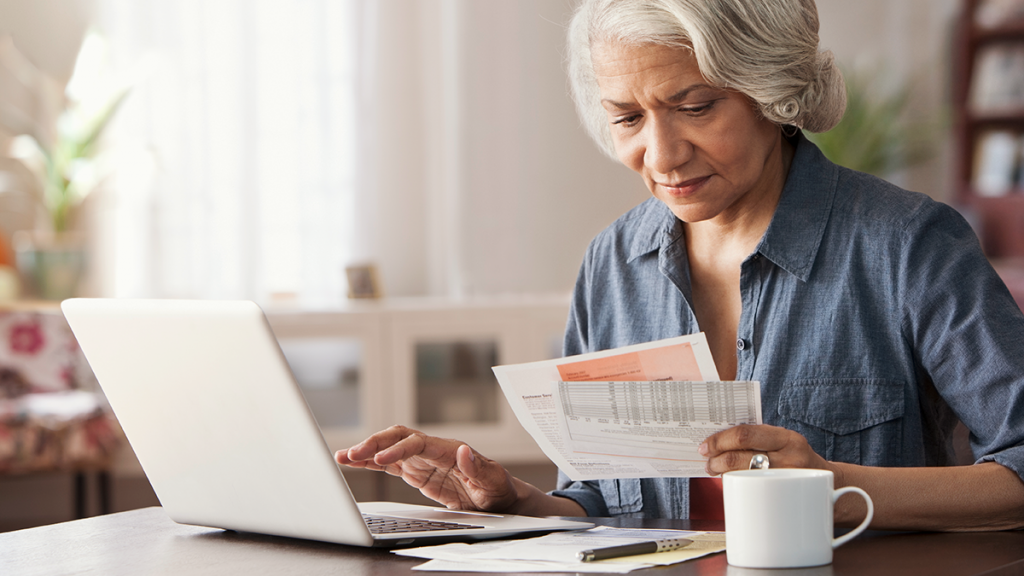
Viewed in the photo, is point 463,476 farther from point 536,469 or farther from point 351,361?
point 536,469

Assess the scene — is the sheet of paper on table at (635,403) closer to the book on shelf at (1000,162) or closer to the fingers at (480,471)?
the fingers at (480,471)

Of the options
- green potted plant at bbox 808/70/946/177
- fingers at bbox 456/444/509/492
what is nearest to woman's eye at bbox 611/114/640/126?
fingers at bbox 456/444/509/492

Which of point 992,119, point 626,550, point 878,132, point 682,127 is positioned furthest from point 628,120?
point 992,119

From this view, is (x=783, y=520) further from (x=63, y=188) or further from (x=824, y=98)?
(x=63, y=188)

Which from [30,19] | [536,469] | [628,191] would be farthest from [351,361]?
[30,19]

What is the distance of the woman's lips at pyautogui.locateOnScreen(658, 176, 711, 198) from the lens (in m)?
1.24

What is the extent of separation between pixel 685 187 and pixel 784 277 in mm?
162

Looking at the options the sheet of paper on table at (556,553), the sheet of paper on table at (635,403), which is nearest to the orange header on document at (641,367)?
the sheet of paper on table at (635,403)

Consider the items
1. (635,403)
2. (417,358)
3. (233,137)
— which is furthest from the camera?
(233,137)

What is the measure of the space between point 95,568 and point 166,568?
0.07m

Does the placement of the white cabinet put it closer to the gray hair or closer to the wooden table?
the gray hair

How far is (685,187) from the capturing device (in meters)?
1.25

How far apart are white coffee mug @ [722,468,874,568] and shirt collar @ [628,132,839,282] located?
48 centimetres

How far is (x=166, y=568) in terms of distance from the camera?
92 cm
